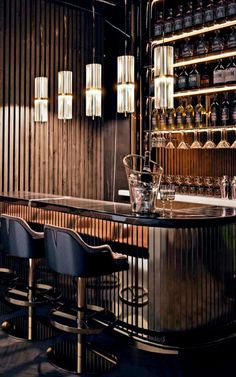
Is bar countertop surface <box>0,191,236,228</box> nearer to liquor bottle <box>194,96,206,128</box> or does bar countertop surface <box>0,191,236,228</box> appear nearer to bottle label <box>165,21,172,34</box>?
liquor bottle <box>194,96,206,128</box>

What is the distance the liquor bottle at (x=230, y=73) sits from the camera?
535 cm

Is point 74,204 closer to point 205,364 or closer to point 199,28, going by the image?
point 205,364

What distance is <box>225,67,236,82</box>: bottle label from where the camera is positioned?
5344 mm

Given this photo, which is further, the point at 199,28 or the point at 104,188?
the point at 104,188

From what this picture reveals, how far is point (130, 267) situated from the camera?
160 inches

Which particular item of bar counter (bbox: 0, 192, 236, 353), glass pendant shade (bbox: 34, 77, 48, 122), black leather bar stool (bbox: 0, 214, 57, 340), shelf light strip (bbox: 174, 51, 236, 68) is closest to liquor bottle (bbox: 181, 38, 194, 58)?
shelf light strip (bbox: 174, 51, 236, 68)

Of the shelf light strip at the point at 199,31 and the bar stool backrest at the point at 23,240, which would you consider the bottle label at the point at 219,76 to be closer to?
the shelf light strip at the point at 199,31

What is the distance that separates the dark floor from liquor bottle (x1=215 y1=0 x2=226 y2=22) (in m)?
3.34

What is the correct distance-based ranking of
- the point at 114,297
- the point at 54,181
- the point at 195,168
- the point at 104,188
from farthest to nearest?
the point at 104,188, the point at 54,181, the point at 195,168, the point at 114,297

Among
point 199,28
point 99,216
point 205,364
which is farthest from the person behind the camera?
point 199,28

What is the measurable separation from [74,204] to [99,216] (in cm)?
56

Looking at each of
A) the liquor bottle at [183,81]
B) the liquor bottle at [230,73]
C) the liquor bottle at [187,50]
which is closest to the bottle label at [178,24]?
the liquor bottle at [187,50]

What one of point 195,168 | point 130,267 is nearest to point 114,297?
point 130,267

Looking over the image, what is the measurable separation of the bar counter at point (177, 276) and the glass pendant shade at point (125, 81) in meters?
1.08
